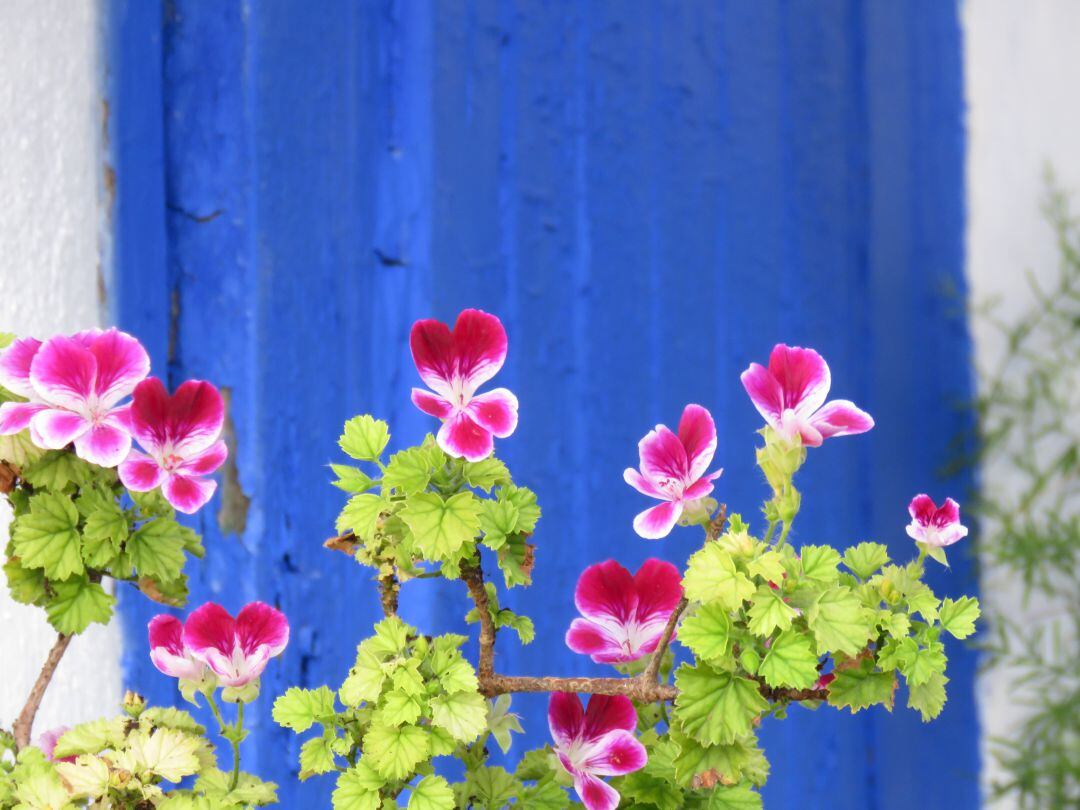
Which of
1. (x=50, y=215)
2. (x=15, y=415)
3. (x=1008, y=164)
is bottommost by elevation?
(x=15, y=415)

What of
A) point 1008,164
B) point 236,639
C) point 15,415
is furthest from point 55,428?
point 1008,164

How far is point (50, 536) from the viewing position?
0.52 meters

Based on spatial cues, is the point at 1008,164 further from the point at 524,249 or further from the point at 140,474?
the point at 140,474

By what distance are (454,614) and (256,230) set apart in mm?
325

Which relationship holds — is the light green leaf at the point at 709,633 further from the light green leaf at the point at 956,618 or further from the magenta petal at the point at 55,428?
the magenta petal at the point at 55,428

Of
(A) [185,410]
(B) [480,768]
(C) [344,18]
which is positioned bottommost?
(B) [480,768]

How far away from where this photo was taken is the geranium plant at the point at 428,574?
488 millimetres

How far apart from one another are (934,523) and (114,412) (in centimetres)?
36

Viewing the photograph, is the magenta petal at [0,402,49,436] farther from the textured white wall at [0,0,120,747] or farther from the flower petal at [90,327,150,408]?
the textured white wall at [0,0,120,747]

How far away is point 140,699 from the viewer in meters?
0.54

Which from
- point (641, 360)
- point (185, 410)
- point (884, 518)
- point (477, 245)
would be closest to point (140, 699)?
point (185, 410)

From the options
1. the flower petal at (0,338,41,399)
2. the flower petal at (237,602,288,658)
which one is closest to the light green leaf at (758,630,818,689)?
the flower petal at (237,602,288,658)

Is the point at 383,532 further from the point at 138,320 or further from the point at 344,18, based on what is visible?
the point at 344,18

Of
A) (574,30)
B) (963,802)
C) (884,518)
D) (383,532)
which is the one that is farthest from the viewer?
(963,802)
